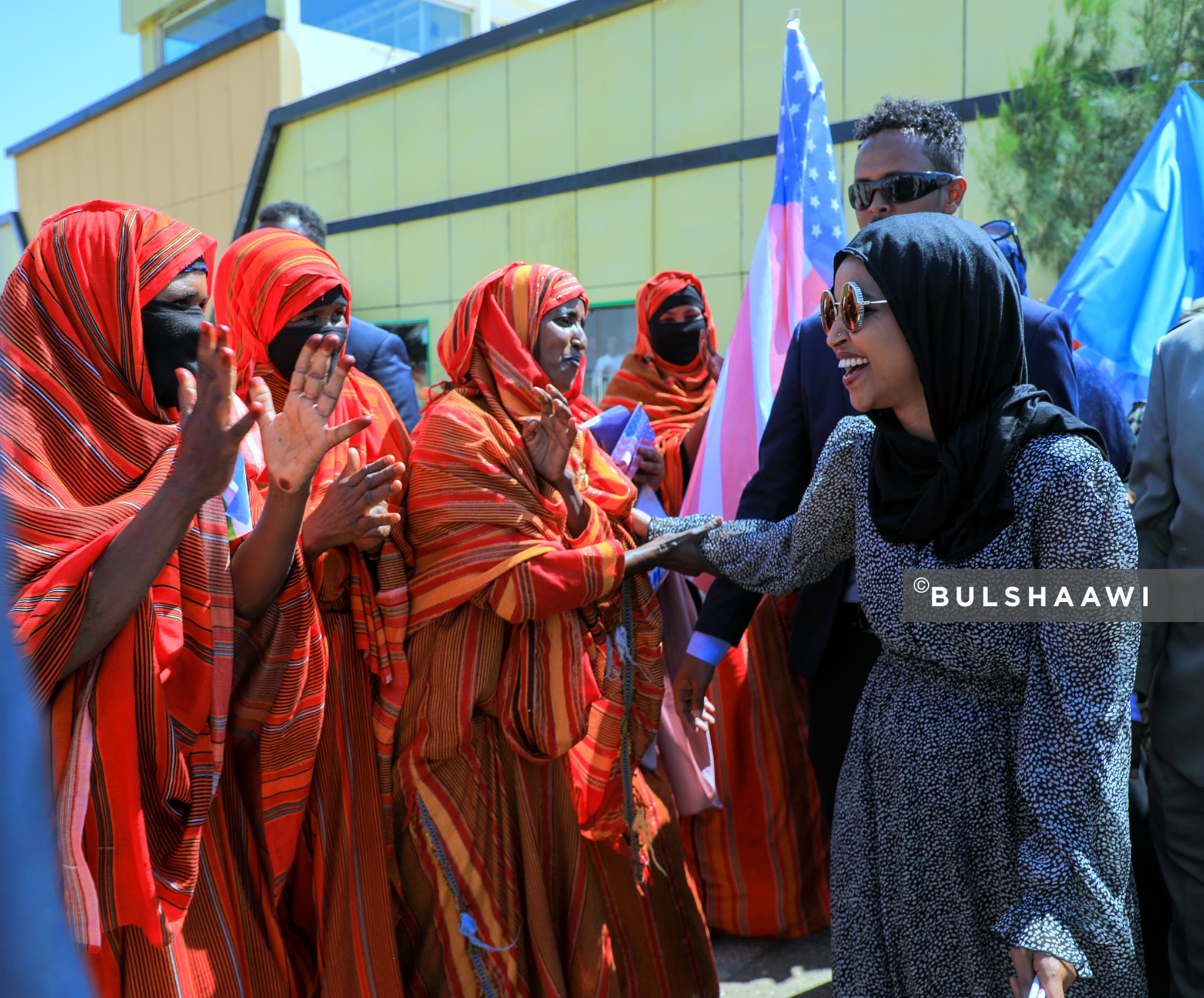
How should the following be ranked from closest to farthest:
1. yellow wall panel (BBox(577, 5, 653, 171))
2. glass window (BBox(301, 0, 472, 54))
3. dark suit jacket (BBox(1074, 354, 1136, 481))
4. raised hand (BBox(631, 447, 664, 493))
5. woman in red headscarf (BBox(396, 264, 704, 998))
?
woman in red headscarf (BBox(396, 264, 704, 998))
dark suit jacket (BBox(1074, 354, 1136, 481))
raised hand (BBox(631, 447, 664, 493))
yellow wall panel (BBox(577, 5, 653, 171))
glass window (BBox(301, 0, 472, 54))

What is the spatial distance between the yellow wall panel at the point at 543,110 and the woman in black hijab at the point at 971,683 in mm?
9124

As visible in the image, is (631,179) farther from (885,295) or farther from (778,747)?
(885,295)

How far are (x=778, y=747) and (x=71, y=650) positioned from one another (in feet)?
7.41

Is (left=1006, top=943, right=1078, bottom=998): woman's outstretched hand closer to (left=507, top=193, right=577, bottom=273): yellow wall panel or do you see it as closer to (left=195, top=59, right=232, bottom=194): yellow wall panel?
→ (left=507, top=193, right=577, bottom=273): yellow wall panel

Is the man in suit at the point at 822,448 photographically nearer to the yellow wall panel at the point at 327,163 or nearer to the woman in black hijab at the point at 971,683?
the woman in black hijab at the point at 971,683

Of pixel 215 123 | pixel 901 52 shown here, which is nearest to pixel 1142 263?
pixel 901 52

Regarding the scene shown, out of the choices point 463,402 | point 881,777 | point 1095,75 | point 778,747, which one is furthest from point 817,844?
point 1095,75

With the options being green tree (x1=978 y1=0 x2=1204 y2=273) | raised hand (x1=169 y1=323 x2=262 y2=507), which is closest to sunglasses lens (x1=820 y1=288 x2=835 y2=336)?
raised hand (x1=169 y1=323 x2=262 y2=507)

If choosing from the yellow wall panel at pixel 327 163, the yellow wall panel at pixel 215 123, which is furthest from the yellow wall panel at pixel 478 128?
the yellow wall panel at pixel 215 123

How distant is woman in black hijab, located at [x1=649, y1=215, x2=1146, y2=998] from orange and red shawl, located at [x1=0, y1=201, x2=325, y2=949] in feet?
3.76

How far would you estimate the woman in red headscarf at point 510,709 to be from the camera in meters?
2.30

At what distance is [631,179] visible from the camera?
387 inches

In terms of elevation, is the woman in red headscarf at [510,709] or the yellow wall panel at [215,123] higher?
the yellow wall panel at [215,123]

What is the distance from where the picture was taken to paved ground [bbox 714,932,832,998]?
299cm
